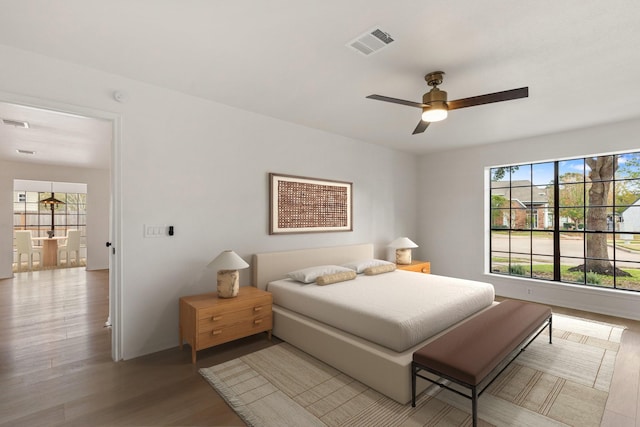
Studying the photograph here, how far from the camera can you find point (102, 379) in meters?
2.49

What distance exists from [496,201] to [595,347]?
Result: 278 cm

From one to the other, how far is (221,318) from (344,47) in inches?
99.8

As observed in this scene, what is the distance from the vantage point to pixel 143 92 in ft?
9.66

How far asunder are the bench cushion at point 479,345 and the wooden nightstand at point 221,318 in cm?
164

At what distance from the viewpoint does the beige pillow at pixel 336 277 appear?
344 cm

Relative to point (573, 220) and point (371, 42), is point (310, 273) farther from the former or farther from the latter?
point (573, 220)

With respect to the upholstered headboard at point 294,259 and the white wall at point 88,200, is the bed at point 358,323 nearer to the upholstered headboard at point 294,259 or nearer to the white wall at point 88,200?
the upholstered headboard at point 294,259

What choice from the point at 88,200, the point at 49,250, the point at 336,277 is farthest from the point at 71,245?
the point at 336,277

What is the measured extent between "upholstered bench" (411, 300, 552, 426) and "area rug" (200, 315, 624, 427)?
15cm

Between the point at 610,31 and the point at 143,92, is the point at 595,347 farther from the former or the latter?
the point at 143,92

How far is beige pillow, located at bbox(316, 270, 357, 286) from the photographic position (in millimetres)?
3440

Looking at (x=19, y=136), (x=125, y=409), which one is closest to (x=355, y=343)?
(x=125, y=409)

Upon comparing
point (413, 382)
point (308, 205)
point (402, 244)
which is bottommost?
point (413, 382)

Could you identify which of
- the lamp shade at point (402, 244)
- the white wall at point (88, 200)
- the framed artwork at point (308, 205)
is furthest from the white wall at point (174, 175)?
the white wall at point (88, 200)
